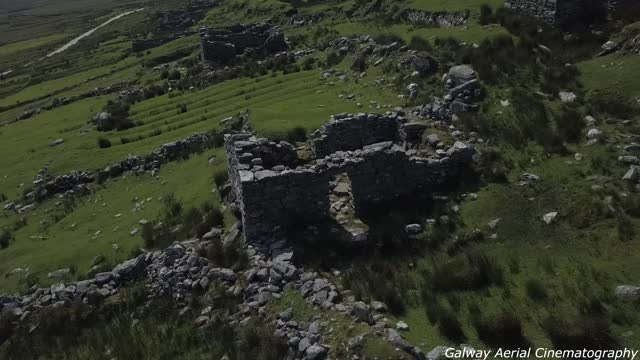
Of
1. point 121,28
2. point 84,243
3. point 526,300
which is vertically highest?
point 526,300

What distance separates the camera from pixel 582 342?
10.2 m

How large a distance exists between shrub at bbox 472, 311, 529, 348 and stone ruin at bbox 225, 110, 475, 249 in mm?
4551

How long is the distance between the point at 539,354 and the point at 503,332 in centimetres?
74

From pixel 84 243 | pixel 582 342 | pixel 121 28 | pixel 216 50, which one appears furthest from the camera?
pixel 121 28

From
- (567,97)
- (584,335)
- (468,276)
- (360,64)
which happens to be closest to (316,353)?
(468,276)

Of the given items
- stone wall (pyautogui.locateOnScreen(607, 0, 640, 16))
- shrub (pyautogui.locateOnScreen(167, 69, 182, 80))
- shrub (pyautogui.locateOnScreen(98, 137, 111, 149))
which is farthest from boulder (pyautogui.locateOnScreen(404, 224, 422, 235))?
shrub (pyautogui.locateOnScreen(167, 69, 182, 80))

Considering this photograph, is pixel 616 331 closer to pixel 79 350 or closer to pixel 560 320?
pixel 560 320

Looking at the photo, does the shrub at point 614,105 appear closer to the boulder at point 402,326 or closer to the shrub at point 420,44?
the shrub at point 420,44

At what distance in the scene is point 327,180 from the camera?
15641 mm

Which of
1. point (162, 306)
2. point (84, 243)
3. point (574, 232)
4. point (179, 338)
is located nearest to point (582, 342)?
point (574, 232)

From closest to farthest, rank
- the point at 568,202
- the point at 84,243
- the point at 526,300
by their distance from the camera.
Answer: the point at 526,300 < the point at 568,202 < the point at 84,243

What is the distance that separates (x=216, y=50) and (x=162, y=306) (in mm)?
34123

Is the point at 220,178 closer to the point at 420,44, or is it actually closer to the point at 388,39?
the point at 420,44

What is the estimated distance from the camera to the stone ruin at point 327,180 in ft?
49.8
